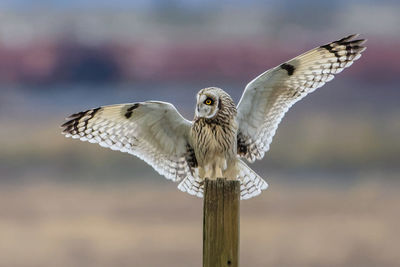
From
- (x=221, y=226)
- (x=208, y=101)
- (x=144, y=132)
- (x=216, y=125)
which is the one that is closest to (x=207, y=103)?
(x=208, y=101)

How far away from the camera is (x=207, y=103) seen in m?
5.82

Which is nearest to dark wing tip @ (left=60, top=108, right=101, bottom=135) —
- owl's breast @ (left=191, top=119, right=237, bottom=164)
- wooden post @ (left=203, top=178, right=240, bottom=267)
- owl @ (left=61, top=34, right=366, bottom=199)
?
owl @ (left=61, top=34, right=366, bottom=199)

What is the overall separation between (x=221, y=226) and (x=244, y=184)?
230cm

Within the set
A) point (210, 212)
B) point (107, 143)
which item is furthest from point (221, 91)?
point (210, 212)

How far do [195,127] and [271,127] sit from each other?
776mm

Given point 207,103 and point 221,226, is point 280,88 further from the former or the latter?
point 221,226

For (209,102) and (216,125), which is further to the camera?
(216,125)

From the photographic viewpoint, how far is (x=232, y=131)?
600 centimetres

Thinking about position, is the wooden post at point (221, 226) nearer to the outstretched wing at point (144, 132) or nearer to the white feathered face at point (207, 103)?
the white feathered face at point (207, 103)

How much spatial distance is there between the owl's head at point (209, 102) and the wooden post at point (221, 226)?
1858 mm

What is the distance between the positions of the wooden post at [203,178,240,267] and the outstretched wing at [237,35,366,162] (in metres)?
2.13

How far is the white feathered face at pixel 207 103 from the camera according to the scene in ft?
19.0

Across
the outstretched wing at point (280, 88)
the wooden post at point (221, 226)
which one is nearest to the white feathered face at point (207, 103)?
the outstretched wing at point (280, 88)

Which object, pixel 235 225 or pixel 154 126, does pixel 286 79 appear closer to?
pixel 154 126
